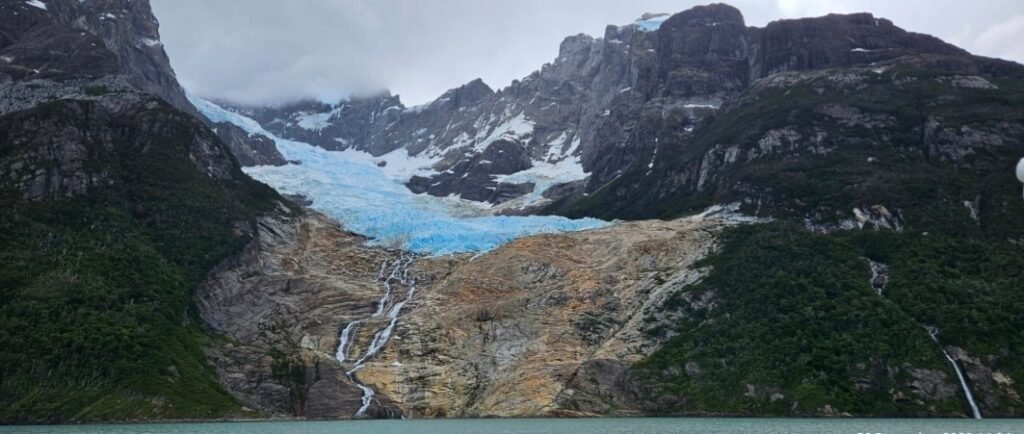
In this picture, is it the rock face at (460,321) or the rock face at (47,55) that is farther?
the rock face at (47,55)

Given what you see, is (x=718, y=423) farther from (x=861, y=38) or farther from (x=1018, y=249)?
(x=861, y=38)

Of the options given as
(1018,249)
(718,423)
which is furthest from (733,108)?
(718,423)

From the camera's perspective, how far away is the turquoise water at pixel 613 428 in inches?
2717

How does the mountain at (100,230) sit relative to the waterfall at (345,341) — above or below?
above

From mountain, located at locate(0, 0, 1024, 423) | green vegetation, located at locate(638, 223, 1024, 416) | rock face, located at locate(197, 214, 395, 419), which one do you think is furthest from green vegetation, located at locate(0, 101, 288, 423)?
green vegetation, located at locate(638, 223, 1024, 416)

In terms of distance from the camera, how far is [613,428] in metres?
74.8

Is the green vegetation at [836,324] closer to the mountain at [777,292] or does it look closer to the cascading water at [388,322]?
the mountain at [777,292]

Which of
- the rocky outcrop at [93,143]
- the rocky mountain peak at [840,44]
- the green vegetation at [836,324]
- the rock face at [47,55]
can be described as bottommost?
the green vegetation at [836,324]

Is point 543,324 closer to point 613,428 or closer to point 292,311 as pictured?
point 292,311

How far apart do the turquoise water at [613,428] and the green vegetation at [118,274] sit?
8.59 meters

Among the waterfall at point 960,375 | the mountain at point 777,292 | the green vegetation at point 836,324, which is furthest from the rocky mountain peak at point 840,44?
the waterfall at point 960,375

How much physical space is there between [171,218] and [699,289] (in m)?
72.4

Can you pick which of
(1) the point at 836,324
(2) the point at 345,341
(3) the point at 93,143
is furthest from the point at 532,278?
(3) the point at 93,143

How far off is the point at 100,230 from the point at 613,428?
74171 millimetres
